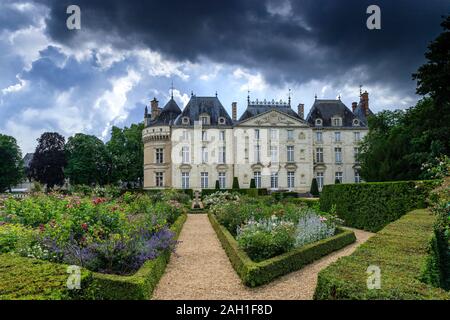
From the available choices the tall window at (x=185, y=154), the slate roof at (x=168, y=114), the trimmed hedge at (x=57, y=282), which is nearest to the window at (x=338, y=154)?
the tall window at (x=185, y=154)

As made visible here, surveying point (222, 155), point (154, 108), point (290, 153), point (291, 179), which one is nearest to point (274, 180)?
point (291, 179)

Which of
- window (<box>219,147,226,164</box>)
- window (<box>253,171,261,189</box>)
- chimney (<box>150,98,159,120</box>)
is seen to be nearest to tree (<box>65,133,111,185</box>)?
chimney (<box>150,98,159,120</box>)

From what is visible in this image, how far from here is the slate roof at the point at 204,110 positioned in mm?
Result: 35188

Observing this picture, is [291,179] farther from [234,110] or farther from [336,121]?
[234,110]

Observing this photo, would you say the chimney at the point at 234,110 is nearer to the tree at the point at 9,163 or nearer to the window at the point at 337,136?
the window at the point at 337,136

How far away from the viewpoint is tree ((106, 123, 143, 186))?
41.4 m

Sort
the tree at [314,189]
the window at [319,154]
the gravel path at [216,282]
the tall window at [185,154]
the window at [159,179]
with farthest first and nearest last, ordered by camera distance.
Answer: the window at [319,154]
the window at [159,179]
the tall window at [185,154]
the tree at [314,189]
the gravel path at [216,282]

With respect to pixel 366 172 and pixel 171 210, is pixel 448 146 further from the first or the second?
pixel 171 210

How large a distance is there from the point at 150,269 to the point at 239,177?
1174 inches

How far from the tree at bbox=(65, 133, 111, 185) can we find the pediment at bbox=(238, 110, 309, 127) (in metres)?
16.4

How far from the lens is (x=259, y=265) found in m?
5.78

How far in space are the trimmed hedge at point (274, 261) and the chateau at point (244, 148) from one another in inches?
1041

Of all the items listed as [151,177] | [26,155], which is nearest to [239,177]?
[151,177]
